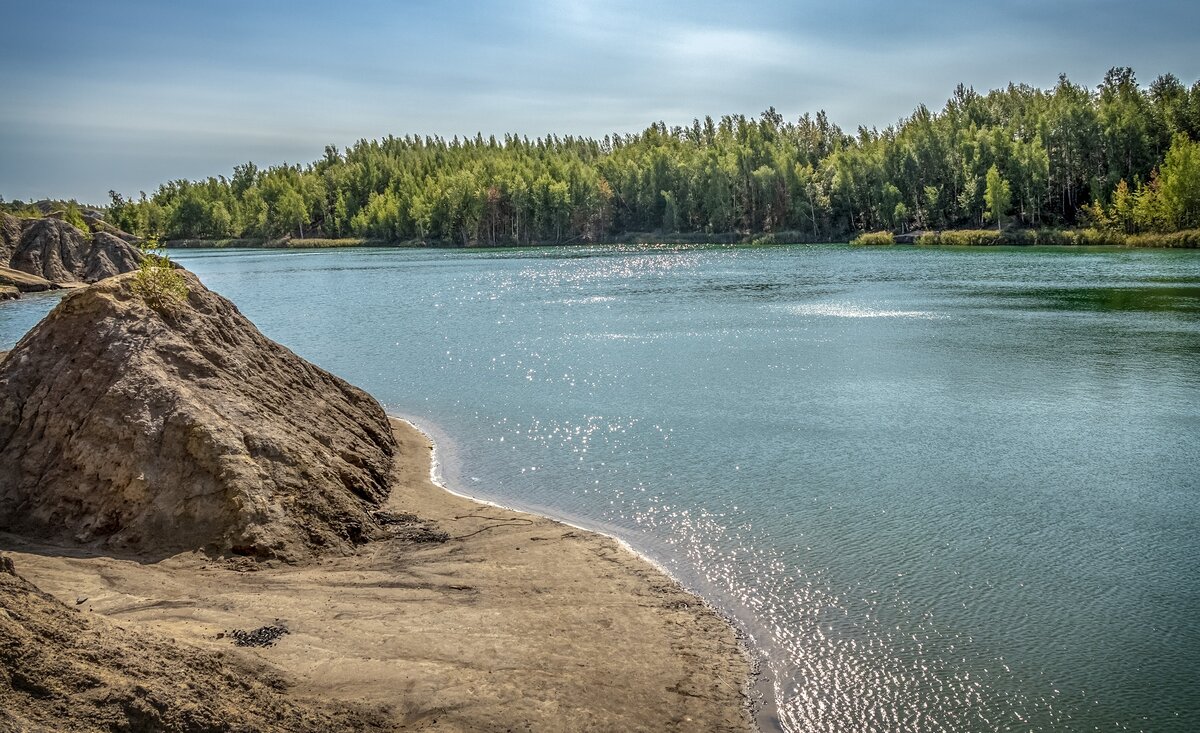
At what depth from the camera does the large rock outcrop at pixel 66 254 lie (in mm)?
59781

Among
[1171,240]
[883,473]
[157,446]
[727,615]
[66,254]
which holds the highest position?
[66,254]

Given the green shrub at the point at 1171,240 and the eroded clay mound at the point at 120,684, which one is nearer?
the eroded clay mound at the point at 120,684

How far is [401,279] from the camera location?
234 feet

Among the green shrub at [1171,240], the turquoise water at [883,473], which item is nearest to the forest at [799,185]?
the green shrub at [1171,240]

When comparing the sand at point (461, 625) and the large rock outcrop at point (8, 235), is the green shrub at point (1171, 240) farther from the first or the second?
the large rock outcrop at point (8, 235)

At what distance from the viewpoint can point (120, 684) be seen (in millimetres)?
5172

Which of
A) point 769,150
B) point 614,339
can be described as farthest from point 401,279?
point 769,150

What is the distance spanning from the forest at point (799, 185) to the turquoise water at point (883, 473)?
223 feet

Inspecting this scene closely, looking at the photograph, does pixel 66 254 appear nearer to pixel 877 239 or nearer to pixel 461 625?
pixel 461 625

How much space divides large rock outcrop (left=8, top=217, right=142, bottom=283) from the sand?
190 feet

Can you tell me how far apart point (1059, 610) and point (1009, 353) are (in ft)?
66.1

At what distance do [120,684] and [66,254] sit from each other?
221ft

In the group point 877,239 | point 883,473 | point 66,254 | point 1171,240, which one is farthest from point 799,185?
point 883,473

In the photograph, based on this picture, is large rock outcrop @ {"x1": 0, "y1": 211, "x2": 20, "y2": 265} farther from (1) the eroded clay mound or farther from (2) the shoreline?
(1) the eroded clay mound
